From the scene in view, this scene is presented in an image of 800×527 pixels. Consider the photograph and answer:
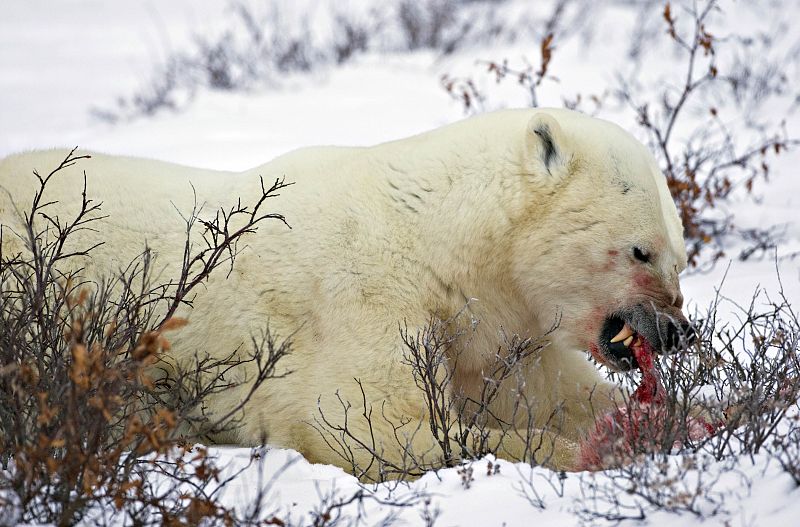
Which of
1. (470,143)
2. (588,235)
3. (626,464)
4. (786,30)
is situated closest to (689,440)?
(626,464)

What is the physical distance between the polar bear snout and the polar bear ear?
1.57 feet

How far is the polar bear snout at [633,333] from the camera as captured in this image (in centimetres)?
287

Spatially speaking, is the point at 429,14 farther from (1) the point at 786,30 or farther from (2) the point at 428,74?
(1) the point at 786,30

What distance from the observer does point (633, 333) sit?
291 cm

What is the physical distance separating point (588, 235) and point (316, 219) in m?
0.86

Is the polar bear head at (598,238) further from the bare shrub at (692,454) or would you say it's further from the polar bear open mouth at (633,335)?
the bare shrub at (692,454)

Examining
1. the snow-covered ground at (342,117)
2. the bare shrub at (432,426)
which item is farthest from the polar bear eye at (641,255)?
the snow-covered ground at (342,117)

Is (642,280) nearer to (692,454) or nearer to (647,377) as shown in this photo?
(647,377)

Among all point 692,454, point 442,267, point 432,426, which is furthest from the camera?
point 442,267

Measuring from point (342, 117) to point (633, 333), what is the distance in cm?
512

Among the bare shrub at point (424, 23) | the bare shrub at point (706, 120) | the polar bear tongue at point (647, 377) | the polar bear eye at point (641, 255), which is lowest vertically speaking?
the polar bear tongue at point (647, 377)

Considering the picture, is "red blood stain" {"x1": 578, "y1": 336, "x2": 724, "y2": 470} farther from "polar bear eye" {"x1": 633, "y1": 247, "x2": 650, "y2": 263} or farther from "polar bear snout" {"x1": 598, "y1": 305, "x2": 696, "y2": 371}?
"polar bear eye" {"x1": 633, "y1": 247, "x2": 650, "y2": 263}

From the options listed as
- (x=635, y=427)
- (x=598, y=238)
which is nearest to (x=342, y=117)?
(x=598, y=238)

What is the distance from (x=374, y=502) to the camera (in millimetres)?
2342
